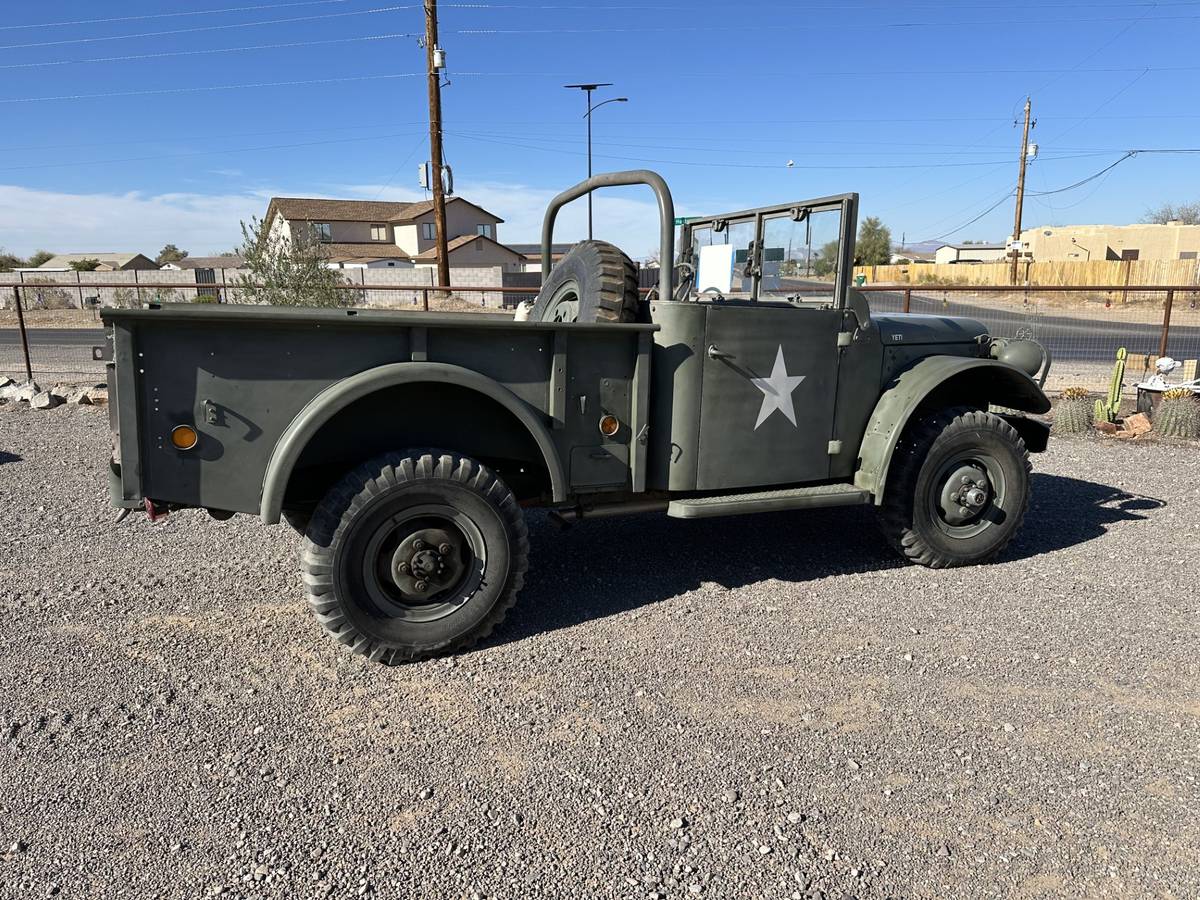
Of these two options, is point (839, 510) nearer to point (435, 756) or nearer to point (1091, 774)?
point (1091, 774)

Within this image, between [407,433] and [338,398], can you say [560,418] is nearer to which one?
[407,433]

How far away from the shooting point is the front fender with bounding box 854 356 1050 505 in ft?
15.0

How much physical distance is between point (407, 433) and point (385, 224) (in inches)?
2316

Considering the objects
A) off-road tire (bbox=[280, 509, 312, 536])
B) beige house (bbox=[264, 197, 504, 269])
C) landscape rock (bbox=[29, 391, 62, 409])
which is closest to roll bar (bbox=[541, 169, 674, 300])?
off-road tire (bbox=[280, 509, 312, 536])

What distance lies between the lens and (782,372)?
4.37 m

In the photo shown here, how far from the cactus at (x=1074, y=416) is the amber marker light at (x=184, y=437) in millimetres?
8755

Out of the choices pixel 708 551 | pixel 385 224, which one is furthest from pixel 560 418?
pixel 385 224

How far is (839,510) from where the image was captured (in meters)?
6.29

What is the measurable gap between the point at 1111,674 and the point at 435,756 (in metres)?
2.81

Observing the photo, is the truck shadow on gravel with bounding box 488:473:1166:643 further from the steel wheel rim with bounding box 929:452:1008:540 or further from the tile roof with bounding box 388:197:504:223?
the tile roof with bounding box 388:197:504:223

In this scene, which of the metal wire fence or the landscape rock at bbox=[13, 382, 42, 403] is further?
the metal wire fence

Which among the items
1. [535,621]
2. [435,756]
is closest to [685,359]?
[535,621]

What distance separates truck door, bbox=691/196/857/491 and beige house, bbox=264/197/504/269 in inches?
2040

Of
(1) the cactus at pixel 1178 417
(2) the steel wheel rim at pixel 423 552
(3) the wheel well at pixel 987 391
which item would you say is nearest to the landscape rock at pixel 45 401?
(2) the steel wheel rim at pixel 423 552
